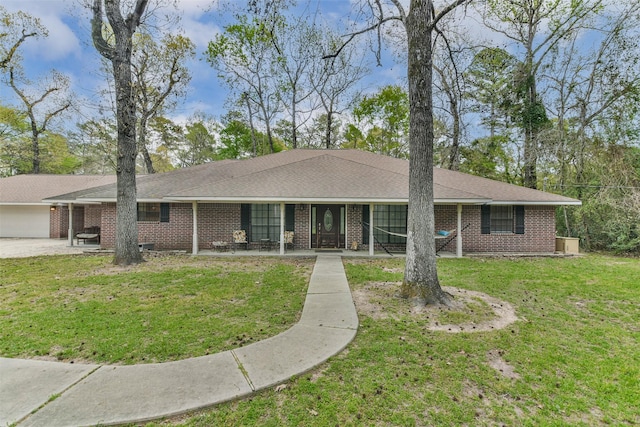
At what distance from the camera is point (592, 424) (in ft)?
7.93

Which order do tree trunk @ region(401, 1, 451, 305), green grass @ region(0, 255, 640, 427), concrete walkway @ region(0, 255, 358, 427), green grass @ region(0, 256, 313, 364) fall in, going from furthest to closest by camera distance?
1. tree trunk @ region(401, 1, 451, 305)
2. green grass @ region(0, 256, 313, 364)
3. green grass @ region(0, 255, 640, 427)
4. concrete walkway @ region(0, 255, 358, 427)

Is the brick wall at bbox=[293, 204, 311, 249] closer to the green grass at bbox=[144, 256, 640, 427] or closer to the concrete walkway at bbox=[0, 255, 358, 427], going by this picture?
the green grass at bbox=[144, 256, 640, 427]

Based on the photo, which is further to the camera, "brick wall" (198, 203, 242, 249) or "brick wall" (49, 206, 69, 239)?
"brick wall" (49, 206, 69, 239)

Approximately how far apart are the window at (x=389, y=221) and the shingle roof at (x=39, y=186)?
54.0 ft

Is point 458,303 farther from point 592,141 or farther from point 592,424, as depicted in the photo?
point 592,141

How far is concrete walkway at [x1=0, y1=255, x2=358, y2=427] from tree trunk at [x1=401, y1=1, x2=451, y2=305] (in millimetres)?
2117

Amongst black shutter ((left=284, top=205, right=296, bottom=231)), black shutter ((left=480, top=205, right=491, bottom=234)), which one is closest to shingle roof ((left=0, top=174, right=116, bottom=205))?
black shutter ((left=284, top=205, right=296, bottom=231))

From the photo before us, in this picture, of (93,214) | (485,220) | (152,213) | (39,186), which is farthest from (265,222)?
(39,186)

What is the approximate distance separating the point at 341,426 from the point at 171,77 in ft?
39.8

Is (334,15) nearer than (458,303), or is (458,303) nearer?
(458,303)

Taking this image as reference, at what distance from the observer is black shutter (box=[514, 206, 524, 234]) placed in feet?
37.6

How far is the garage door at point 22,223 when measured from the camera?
54.9 feet

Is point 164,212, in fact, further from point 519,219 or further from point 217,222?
point 519,219

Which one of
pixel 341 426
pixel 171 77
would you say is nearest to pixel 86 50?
pixel 171 77
